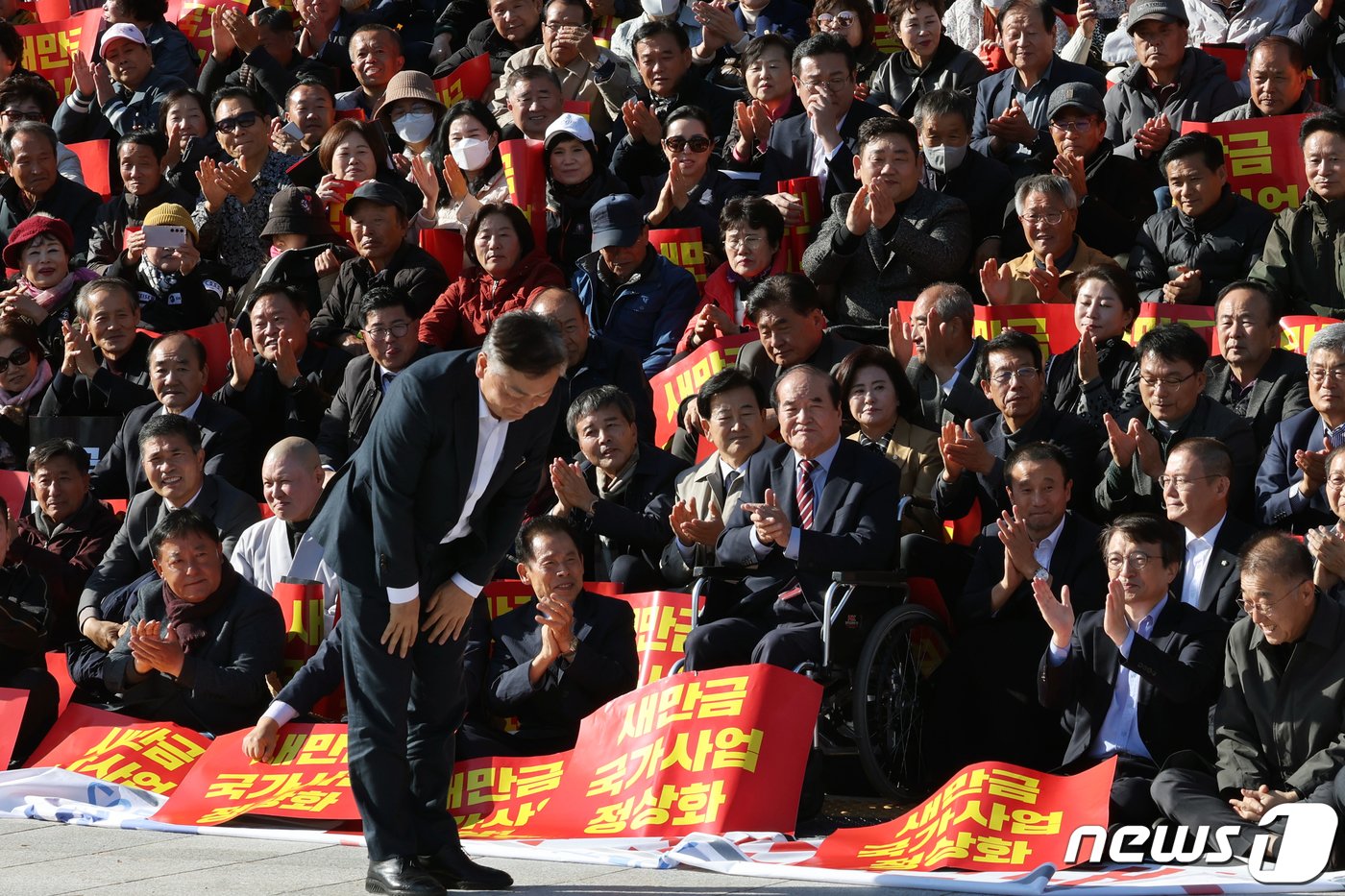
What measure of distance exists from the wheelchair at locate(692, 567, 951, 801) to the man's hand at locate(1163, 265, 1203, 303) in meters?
2.29

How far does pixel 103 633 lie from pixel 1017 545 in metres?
3.59

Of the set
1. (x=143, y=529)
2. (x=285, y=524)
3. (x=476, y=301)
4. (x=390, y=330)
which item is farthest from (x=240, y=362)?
(x=285, y=524)

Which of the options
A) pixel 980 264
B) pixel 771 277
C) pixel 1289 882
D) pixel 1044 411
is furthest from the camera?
pixel 980 264

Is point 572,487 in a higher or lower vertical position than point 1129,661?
higher

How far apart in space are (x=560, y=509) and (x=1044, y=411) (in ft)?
6.20

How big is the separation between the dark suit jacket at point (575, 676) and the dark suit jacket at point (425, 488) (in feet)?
4.56

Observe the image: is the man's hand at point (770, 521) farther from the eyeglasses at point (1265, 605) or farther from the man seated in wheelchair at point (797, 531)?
the eyeglasses at point (1265, 605)

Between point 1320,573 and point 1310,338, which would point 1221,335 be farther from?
point 1320,573

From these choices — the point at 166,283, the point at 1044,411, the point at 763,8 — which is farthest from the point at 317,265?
the point at 1044,411

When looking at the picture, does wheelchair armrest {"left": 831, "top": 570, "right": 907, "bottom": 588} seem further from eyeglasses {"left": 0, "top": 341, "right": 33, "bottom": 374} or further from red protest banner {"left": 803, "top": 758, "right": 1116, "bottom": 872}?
eyeglasses {"left": 0, "top": 341, "right": 33, "bottom": 374}

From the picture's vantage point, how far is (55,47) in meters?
13.6

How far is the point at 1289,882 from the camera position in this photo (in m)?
5.12

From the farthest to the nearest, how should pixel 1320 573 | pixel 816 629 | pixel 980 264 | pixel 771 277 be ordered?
pixel 980 264, pixel 771 277, pixel 816 629, pixel 1320 573

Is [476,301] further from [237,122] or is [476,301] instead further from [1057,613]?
[1057,613]
